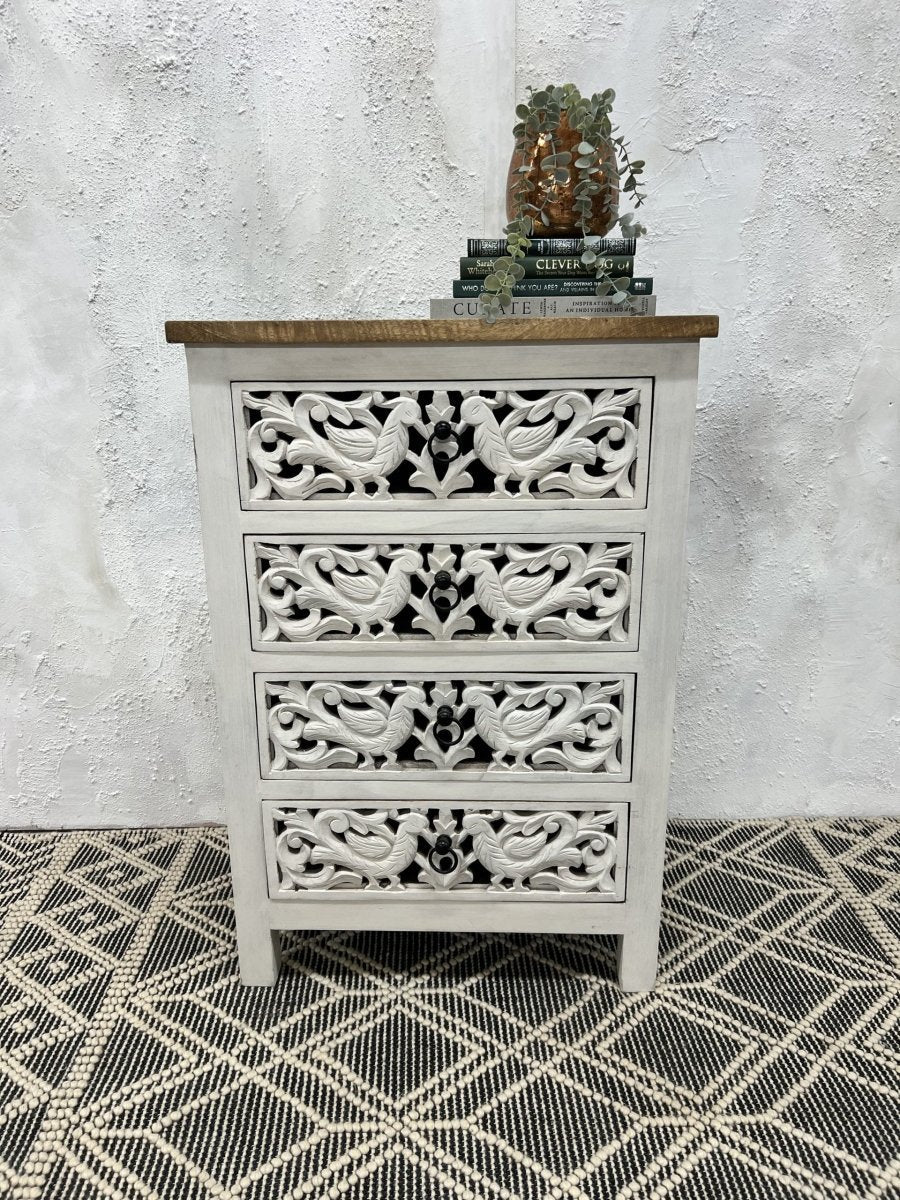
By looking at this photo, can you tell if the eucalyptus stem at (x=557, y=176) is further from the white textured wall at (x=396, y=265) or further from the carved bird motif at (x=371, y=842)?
the carved bird motif at (x=371, y=842)

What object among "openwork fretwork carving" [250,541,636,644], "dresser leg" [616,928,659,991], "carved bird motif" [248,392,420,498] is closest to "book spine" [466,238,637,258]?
"carved bird motif" [248,392,420,498]

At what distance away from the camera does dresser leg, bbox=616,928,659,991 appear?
3.43 ft

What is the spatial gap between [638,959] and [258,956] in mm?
518

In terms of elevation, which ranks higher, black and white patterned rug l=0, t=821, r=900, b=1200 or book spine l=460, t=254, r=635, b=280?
book spine l=460, t=254, r=635, b=280

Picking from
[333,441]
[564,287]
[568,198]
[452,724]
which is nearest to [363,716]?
[452,724]

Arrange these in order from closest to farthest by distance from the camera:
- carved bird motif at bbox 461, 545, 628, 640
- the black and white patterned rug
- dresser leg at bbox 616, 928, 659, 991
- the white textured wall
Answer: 1. the black and white patterned rug
2. carved bird motif at bbox 461, 545, 628, 640
3. dresser leg at bbox 616, 928, 659, 991
4. the white textured wall

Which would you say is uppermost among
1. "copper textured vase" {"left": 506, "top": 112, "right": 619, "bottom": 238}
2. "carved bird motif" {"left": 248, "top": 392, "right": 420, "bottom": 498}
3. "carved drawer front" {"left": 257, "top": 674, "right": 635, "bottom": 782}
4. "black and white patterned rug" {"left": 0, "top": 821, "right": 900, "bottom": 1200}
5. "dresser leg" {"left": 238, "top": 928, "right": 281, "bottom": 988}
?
"copper textured vase" {"left": 506, "top": 112, "right": 619, "bottom": 238}

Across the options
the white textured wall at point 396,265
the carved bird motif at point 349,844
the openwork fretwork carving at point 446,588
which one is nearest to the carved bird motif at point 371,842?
the carved bird motif at point 349,844

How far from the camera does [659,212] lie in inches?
49.6

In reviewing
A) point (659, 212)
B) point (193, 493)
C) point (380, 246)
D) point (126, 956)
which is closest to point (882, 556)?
point (659, 212)

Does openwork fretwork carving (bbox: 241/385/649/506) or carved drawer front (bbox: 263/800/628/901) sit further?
carved drawer front (bbox: 263/800/628/901)

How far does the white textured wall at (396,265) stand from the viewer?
121 centimetres

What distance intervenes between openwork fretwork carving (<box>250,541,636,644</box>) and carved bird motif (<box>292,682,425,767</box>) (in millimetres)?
69

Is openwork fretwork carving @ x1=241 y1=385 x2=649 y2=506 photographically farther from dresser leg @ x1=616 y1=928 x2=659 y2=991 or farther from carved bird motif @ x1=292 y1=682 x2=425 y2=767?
dresser leg @ x1=616 y1=928 x2=659 y2=991
